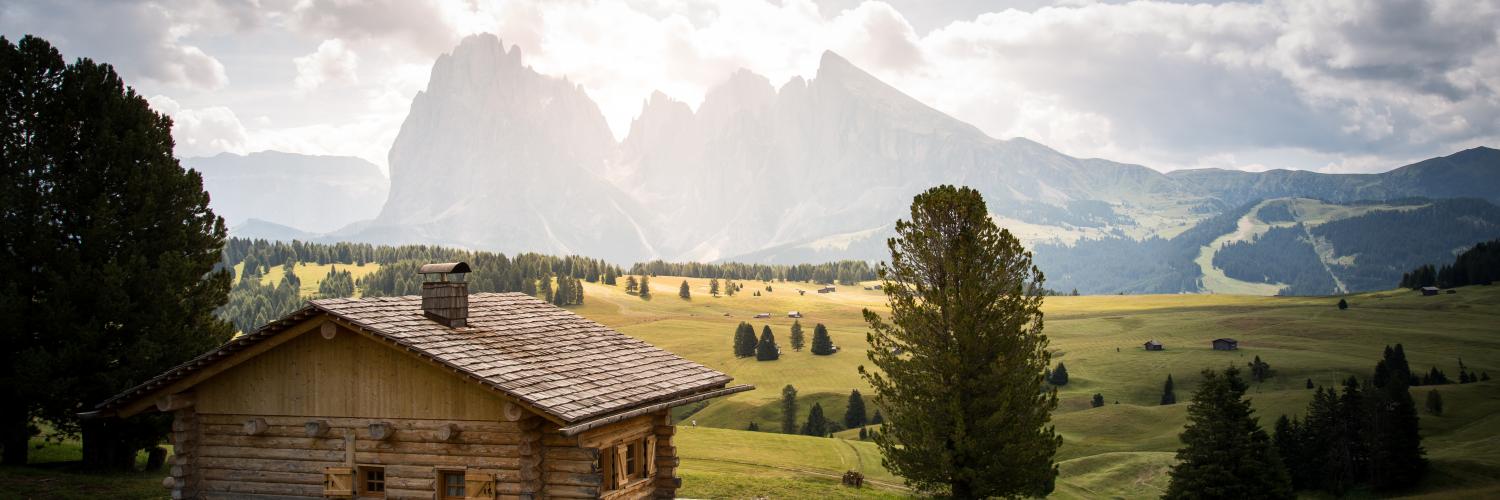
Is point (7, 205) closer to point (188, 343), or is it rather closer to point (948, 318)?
point (188, 343)

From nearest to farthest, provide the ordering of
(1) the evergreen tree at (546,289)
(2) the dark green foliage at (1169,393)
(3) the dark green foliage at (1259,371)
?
(2) the dark green foliage at (1169,393) → (3) the dark green foliage at (1259,371) → (1) the evergreen tree at (546,289)

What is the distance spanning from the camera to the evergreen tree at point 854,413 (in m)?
110

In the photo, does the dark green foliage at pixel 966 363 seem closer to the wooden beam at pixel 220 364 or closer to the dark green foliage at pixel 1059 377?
the wooden beam at pixel 220 364

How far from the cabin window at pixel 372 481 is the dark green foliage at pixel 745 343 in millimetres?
128734

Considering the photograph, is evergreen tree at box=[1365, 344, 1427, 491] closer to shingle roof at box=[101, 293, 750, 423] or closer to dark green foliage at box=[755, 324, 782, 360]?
shingle roof at box=[101, 293, 750, 423]

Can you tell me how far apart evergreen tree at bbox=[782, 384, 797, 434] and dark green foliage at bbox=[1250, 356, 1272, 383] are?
70.2 metres

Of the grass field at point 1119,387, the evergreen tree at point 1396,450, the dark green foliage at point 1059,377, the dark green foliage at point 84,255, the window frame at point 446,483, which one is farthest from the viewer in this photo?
the dark green foliage at point 1059,377

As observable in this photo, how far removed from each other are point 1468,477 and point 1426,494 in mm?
5678

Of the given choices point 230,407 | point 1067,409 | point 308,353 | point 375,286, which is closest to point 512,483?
point 308,353

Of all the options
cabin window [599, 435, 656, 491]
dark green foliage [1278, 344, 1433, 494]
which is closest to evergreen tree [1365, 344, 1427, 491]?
dark green foliage [1278, 344, 1433, 494]

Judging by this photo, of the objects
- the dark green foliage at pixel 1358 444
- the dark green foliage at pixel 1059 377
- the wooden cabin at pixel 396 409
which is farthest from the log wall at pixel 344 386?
the dark green foliage at pixel 1059 377

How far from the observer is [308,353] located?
22.3 m

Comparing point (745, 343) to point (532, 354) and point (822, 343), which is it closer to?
point (822, 343)

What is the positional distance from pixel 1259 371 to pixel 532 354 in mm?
133376
